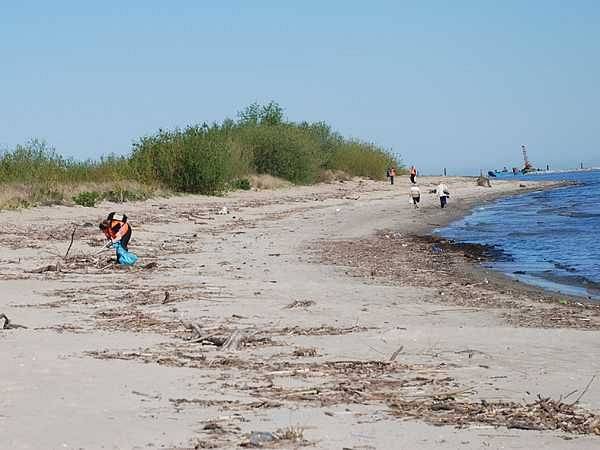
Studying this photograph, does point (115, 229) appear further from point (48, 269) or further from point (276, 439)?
point (276, 439)

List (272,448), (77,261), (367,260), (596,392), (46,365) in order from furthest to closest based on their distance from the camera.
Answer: (367,260) < (77,261) < (46,365) < (596,392) < (272,448)

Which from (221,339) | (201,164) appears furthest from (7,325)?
(201,164)

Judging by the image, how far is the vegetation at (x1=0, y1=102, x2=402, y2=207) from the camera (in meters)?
32.1

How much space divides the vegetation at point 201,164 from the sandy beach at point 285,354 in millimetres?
12135

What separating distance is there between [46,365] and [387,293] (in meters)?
Result: 7.35

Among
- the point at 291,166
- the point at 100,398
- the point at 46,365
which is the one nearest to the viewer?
the point at 100,398

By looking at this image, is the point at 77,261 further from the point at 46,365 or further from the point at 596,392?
the point at 596,392

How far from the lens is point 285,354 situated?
29.1 feet

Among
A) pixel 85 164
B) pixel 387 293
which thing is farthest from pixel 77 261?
pixel 85 164

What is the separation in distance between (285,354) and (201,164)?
111ft

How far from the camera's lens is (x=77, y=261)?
1731cm

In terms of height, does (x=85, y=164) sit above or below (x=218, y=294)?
above

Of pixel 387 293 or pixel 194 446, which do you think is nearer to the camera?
pixel 194 446

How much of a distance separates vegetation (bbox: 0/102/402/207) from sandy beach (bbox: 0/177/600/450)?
12.1 m
